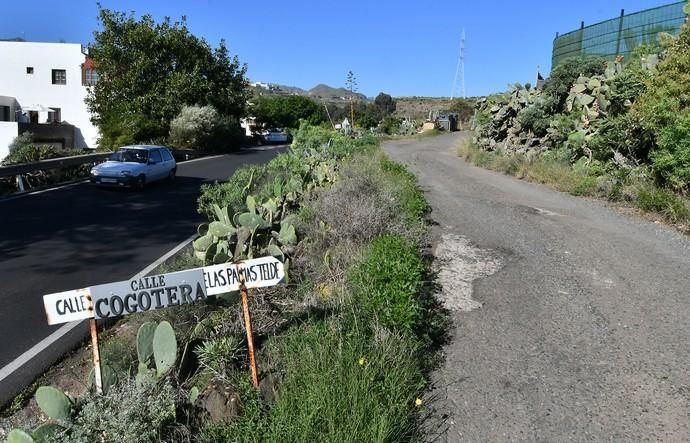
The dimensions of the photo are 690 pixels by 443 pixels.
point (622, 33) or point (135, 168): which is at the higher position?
point (622, 33)

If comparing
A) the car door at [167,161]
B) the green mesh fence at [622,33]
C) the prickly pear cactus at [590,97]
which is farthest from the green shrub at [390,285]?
the car door at [167,161]

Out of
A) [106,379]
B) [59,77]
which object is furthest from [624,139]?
[59,77]

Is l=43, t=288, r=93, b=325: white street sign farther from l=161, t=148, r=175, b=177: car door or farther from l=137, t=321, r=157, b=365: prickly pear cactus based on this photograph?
l=161, t=148, r=175, b=177: car door

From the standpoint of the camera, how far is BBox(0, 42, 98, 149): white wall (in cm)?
5172

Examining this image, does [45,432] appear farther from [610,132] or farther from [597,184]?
[610,132]

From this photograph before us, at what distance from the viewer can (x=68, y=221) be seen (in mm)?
11836

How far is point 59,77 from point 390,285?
5590cm

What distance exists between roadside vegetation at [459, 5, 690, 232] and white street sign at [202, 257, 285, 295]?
8.06 meters

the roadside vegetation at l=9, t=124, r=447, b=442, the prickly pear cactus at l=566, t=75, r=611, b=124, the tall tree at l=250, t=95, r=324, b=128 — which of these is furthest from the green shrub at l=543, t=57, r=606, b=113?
the tall tree at l=250, t=95, r=324, b=128

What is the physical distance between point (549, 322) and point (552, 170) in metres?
10.5

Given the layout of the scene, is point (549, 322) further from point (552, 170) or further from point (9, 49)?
point (9, 49)

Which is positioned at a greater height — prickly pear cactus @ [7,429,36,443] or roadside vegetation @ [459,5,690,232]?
roadside vegetation @ [459,5,690,232]

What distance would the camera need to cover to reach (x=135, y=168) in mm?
17484

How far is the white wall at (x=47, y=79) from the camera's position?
51.7 meters
